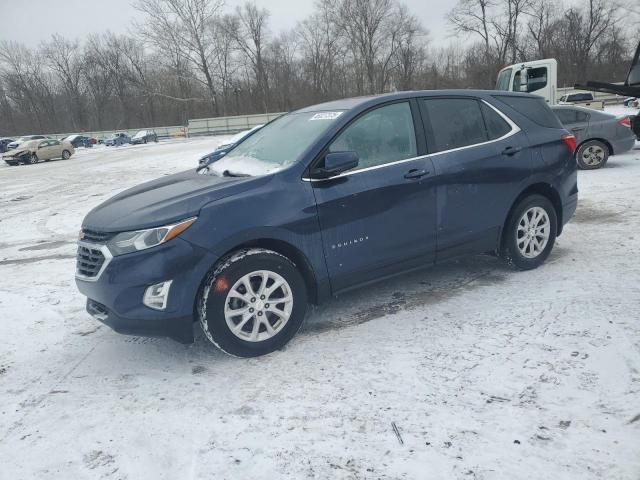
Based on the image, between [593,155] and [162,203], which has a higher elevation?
[162,203]

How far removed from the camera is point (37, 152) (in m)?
29.7

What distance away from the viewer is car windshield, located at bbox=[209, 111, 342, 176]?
150 inches

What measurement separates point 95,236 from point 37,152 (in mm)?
31031

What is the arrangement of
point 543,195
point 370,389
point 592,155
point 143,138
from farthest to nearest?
1. point 143,138
2. point 592,155
3. point 543,195
4. point 370,389

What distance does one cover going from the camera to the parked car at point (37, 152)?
28.9 m

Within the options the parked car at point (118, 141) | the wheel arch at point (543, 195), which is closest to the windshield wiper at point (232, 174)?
the wheel arch at point (543, 195)

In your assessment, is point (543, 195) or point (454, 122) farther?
point (543, 195)

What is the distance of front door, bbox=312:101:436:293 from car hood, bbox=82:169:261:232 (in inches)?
27.0

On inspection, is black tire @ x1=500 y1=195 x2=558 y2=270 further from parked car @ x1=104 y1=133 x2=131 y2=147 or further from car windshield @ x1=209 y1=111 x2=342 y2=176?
parked car @ x1=104 y1=133 x2=131 y2=147

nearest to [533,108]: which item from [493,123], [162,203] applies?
[493,123]

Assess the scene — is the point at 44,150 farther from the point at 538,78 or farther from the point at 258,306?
the point at 258,306

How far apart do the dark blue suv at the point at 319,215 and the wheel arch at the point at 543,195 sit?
0.02 meters

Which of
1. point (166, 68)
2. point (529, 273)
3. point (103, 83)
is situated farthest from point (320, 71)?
point (529, 273)

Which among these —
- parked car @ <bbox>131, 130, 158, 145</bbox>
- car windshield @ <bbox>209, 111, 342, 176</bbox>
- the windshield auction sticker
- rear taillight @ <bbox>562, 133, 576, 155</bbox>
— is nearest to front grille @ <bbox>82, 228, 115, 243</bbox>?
car windshield @ <bbox>209, 111, 342, 176</bbox>
